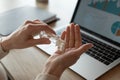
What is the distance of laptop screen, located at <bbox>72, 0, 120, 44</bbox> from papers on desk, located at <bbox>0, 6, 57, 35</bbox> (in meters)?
0.21

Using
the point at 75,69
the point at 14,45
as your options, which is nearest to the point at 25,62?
the point at 14,45

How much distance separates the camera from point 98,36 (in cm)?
88

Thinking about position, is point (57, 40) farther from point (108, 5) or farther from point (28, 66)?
point (108, 5)

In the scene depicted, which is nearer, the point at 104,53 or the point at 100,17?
the point at 104,53

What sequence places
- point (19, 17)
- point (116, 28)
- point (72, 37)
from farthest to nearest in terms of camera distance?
point (19, 17), point (116, 28), point (72, 37)

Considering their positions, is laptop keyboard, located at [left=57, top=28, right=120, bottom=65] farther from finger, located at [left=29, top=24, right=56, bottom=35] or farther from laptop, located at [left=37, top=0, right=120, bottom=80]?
finger, located at [left=29, top=24, right=56, bottom=35]

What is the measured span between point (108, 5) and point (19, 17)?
Answer: 526 millimetres

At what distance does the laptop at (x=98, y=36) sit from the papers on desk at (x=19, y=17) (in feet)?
0.54

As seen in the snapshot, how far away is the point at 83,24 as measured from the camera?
0.96 m

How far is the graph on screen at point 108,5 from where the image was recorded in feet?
2.71

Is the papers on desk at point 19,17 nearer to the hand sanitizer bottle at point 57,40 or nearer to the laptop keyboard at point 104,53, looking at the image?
the hand sanitizer bottle at point 57,40

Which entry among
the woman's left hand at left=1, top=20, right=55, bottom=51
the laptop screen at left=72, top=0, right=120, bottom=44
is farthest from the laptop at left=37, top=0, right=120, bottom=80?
the woman's left hand at left=1, top=20, right=55, bottom=51

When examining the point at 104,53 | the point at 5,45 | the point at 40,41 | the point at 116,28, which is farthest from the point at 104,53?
the point at 5,45

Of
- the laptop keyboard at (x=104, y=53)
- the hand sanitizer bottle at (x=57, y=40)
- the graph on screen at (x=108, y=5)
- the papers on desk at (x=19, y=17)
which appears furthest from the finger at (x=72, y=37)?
the papers on desk at (x=19, y=17)
